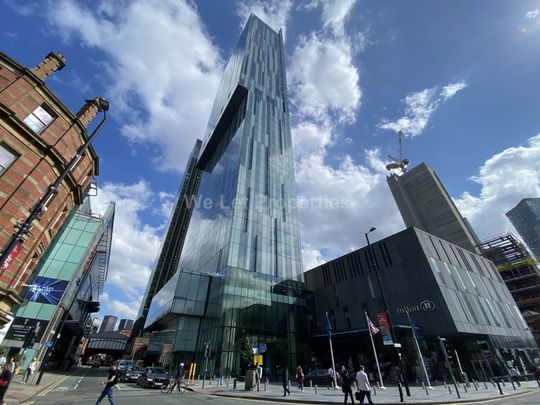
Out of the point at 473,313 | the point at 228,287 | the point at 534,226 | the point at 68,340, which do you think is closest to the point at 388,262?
the point at 473,313

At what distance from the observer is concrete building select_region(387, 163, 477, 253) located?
91.6 metres

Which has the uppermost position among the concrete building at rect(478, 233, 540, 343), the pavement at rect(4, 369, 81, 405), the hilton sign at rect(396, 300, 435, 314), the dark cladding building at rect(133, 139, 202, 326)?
the dark cladding building at rect(133, 139, 202, 326)

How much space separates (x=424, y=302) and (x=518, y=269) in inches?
2762

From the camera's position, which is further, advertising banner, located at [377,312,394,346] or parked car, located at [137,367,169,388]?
parked car, located at [137,367,169,388]

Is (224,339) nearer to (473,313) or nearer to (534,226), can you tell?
(473,313)

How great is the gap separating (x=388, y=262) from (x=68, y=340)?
235 ft

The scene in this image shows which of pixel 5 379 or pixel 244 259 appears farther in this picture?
pixel 244 259

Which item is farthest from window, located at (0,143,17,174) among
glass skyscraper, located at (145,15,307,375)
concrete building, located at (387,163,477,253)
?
concrete building, located at (387,163,477,253)

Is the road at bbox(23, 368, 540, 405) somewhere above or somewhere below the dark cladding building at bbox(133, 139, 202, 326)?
below

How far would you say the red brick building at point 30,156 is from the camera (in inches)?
570

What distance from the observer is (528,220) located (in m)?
151

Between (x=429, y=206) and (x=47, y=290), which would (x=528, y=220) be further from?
(x=47, y=290)

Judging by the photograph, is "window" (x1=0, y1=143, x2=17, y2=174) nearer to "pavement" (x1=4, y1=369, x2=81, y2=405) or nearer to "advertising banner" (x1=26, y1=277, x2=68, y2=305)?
"pavement" (x1=4, y1=369, x2=81, y2=405)

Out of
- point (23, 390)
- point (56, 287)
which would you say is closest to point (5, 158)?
point (23, 390)
